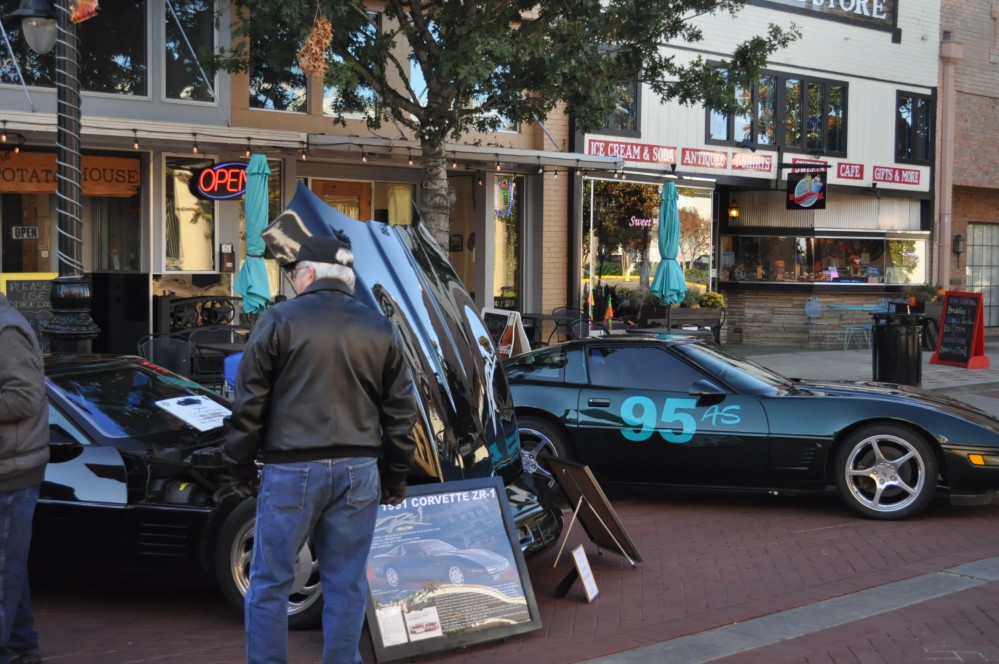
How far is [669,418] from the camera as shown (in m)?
8.27

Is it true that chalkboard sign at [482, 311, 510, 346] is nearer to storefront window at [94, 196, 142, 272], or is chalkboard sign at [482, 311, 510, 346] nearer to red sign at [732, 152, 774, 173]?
storefront window at [94, 196, 142, 272]

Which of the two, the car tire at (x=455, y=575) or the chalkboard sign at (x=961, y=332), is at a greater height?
the chalkboard sign at (x=961, y=332)

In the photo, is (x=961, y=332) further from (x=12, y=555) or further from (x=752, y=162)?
(x=12, y=555)

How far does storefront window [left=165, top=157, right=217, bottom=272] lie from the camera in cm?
1441

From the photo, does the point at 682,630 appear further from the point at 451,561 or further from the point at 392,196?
the point at 392,196

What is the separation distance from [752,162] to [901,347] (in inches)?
307

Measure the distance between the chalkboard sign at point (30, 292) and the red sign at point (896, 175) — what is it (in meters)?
16.8

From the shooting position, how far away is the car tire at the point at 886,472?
780cm

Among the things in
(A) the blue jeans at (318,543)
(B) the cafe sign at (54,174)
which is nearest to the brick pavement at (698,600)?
(A) the blue jeans at (318,543)

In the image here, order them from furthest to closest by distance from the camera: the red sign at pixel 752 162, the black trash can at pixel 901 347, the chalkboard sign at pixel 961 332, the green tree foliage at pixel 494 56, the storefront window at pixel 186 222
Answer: the red sign at pixel 752 162 < the chalkboard sign at pixel 961 332 < the storefront window at pixel 186 222 < the black trash can at pixel 901 347 < the green tree foliage at pixel 494 56

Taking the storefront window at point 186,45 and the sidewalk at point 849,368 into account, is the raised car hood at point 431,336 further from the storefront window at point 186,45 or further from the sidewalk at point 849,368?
the sidewalk at point 849,368

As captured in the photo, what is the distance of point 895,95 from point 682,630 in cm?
2022

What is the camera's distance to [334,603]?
13.4 ft

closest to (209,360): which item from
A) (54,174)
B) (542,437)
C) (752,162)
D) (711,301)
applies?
(54,174)
